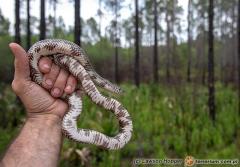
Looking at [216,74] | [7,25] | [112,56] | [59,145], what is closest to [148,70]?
[112,56]

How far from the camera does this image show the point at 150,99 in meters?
15.1

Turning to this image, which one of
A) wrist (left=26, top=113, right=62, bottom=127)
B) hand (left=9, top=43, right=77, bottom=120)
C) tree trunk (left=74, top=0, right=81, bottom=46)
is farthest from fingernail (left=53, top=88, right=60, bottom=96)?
Answer: tree trunk (left=74, top=0, right=81, bottom=46)

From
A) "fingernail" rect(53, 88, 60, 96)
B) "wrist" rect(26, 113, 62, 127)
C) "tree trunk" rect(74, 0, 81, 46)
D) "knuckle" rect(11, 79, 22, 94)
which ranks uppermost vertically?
"tree trunk" rect(74, 0, 81, 46)

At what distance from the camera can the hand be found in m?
2.56

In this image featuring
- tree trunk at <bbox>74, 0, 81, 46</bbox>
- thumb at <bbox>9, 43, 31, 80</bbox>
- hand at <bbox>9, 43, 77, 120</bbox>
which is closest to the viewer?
thumb at <bbox>9, 43, 31, 80</bbox>

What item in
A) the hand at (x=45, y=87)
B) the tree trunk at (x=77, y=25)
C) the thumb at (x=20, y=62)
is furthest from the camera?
the tree trunk at (x=77, y=25)

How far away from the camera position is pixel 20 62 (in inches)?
97.5

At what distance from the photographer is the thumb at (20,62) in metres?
2.40

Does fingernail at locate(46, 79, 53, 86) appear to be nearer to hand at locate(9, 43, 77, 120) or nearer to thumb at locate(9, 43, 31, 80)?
hand at locate(9, 43, 77, 120)

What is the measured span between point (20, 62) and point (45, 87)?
258mm

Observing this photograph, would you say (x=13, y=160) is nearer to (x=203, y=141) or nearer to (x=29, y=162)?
(x=29, y=162)

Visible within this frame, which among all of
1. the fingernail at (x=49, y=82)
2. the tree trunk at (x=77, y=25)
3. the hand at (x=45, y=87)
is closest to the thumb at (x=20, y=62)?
the hand at (x=45, y=87)

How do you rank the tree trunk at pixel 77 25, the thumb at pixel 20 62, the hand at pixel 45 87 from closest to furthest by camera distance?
the thumb at pixel 20 62 → the hand at pixel 45 87 → the tree trunk at pixel 77 25

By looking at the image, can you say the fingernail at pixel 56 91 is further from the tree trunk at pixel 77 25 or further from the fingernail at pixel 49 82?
the tree trunk at pixel 77 25
